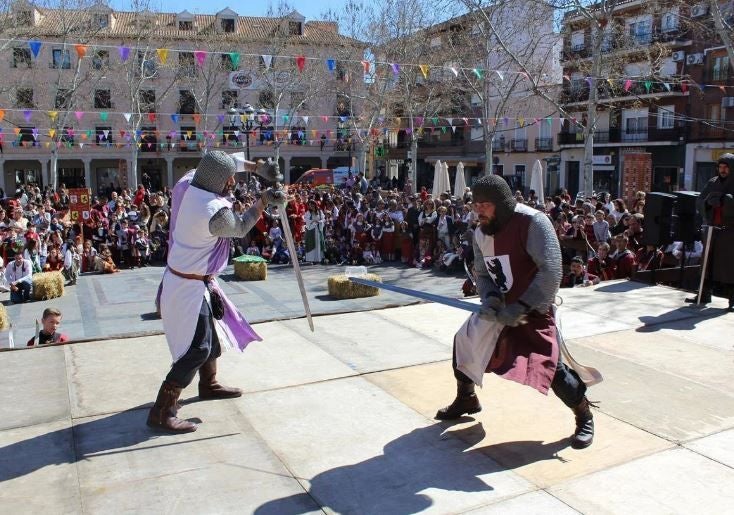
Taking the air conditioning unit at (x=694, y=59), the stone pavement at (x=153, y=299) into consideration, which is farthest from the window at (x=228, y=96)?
the stone pavement at (x=153, y=299)

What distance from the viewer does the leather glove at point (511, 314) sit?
11.8 ft

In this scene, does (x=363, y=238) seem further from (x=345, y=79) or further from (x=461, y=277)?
(x=345, y=79)

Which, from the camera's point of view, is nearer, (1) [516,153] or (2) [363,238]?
(2) [363,238]

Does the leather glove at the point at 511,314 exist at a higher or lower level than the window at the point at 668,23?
lower

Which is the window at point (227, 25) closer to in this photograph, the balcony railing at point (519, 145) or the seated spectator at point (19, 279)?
the balcony railing at point (519, 145)

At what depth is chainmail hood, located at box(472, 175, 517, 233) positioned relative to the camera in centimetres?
374

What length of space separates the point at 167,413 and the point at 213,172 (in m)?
1.50

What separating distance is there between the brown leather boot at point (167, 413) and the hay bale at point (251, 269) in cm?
837

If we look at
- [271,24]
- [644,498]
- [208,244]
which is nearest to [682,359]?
[644,498]

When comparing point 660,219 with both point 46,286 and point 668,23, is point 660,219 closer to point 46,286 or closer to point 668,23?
point 46,286

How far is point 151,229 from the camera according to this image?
15578 mm

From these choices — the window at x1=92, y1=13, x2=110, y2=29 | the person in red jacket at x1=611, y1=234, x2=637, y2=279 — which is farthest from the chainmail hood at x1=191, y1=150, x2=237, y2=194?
the window at x1=92, y1=13, x2=110, y2=29

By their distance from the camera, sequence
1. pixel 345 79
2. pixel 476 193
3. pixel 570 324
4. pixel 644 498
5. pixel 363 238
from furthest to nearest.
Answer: pixel 345 79, pixel 363 238, pixel 570 324, pixel 476 193, pixel 644 498

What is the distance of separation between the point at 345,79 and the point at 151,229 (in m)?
21.4
